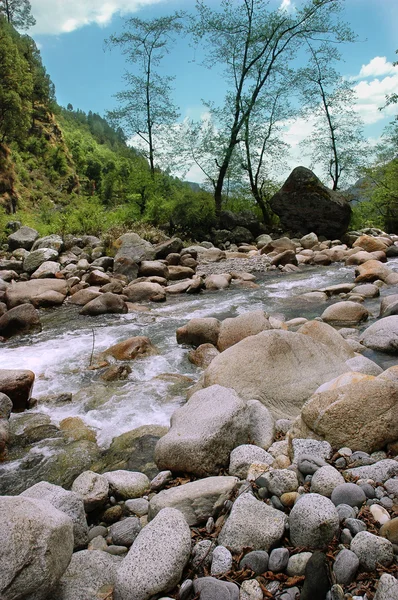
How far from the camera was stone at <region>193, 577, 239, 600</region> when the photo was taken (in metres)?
1.72

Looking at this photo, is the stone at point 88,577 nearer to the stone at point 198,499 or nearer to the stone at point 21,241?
the stone at point 198,499

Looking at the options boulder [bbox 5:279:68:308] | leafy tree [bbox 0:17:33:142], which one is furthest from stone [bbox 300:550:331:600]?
leafy tree [bbox 0:17:33:142]

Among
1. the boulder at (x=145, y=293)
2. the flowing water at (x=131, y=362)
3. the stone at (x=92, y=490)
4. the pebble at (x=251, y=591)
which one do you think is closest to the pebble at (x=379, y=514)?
the pebble at (x=251, y=591)

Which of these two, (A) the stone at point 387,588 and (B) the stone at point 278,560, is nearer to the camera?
(A) the stone at point 387,588

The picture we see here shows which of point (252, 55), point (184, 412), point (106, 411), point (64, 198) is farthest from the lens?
point (64, 198)

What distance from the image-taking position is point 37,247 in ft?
47.6

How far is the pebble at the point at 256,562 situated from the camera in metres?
1.84

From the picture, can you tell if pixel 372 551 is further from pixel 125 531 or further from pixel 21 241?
pixel 21 241

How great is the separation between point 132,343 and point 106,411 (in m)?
1.85

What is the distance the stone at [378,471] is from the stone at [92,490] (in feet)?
5.27

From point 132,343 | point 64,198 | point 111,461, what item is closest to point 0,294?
point 132,343

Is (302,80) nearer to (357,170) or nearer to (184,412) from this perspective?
(357,170)

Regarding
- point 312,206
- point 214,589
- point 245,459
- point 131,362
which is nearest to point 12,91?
point 312,206

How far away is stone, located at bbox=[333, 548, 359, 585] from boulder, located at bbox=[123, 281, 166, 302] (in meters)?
8.80
